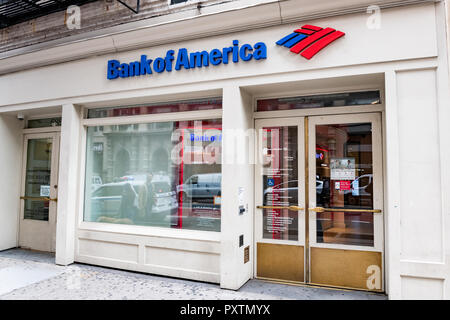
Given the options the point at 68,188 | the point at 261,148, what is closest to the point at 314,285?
the point at 261,148

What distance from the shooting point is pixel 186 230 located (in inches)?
206

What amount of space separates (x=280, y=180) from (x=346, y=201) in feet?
3.31

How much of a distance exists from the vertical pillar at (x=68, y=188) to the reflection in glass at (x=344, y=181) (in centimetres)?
436

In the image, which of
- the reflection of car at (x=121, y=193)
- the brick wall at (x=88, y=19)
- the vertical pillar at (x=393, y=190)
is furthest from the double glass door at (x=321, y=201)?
the brick wall at (x=88, y=19)

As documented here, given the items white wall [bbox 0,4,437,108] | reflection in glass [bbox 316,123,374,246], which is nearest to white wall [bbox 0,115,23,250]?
white wall [bbox 0,4,437,108]

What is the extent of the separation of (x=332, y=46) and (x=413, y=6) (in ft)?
3.30

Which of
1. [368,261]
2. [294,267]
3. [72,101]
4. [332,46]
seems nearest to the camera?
[332,46]

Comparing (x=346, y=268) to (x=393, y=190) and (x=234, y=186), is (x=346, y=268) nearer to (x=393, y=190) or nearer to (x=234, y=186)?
(x=393, y=190)

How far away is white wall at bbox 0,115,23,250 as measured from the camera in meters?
Result: 6.69

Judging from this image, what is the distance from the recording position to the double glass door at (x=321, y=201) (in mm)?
4453

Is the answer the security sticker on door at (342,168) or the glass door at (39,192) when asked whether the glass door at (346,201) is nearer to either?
the security sticker on door at (342,168)

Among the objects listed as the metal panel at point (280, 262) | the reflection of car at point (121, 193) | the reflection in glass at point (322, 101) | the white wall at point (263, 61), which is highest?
the white wall at point (263, 61)

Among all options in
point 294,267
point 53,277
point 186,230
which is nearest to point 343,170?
point 294,267

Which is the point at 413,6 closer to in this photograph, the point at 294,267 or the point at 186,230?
the point at 294,267
